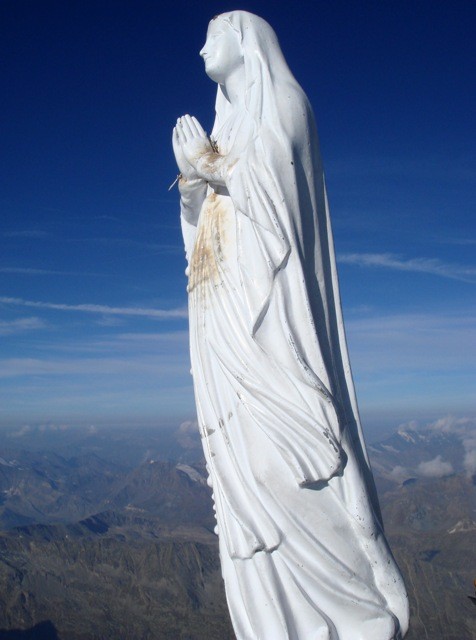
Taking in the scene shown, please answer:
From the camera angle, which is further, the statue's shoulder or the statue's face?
the statue's face

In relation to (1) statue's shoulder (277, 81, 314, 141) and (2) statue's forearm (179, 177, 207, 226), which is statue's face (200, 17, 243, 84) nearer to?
(1) statue's shoulder (277, 81, 314, 141)

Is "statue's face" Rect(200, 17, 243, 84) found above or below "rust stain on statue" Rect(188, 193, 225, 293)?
above

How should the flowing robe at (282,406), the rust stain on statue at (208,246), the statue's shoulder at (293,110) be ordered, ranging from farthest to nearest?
the rust stain on statue at (208,246) → the statue's shoulder at (293,110) → the flowing robe at (282,406)

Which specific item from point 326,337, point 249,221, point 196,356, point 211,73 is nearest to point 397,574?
point 326,337

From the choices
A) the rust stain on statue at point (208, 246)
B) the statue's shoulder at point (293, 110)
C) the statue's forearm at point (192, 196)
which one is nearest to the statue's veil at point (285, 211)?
the statue's shoulder at point (293, 110)

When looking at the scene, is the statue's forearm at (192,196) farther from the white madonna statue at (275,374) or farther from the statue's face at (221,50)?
the statue's face at (221,50)

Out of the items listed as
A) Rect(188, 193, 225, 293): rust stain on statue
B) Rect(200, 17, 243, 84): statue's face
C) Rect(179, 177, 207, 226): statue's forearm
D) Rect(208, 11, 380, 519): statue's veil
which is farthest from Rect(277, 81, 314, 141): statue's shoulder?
Rect(179, 177, 207, 226): statue's forearm

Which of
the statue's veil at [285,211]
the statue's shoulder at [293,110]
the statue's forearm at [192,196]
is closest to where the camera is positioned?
the statue's veil at [285,211]
